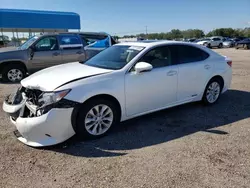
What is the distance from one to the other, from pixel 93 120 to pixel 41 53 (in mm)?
6078

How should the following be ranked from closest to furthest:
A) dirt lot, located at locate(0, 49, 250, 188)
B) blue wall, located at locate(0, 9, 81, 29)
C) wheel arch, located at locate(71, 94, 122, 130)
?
dirt lot, located at locate(0, 49, 250, 188) < wheel arch, located at locate(71, 94, 122, 130) < blue wall, located at locate(0, 9, 81, 29)

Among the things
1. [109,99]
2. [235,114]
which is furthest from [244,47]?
[109,99]

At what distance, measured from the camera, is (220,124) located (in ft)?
14.9

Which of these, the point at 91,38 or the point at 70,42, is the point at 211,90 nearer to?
the point at 70,42

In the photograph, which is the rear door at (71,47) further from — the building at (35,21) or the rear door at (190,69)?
the building at (35,21)

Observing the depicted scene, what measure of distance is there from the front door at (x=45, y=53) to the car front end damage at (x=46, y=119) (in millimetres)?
5698

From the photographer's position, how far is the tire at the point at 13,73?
8672mm

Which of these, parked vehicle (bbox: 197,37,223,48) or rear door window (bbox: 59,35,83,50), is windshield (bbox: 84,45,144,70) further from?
parked vehicle (bbox: 197,37,223,48)

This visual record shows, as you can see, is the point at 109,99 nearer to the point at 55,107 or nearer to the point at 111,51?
the point at 55,107

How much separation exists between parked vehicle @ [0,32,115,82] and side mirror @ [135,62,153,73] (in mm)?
5903

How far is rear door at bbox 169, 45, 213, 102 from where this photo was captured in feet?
16.0

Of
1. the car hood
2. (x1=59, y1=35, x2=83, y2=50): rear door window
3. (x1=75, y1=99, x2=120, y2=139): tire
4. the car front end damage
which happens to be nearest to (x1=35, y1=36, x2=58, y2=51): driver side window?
(x1=59, y1=35, x2=83, y2=50): rear door window

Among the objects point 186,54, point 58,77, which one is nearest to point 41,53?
point 58,77

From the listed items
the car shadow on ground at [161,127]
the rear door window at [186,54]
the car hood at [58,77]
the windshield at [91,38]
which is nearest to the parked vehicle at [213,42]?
the windshield at [91,38]
